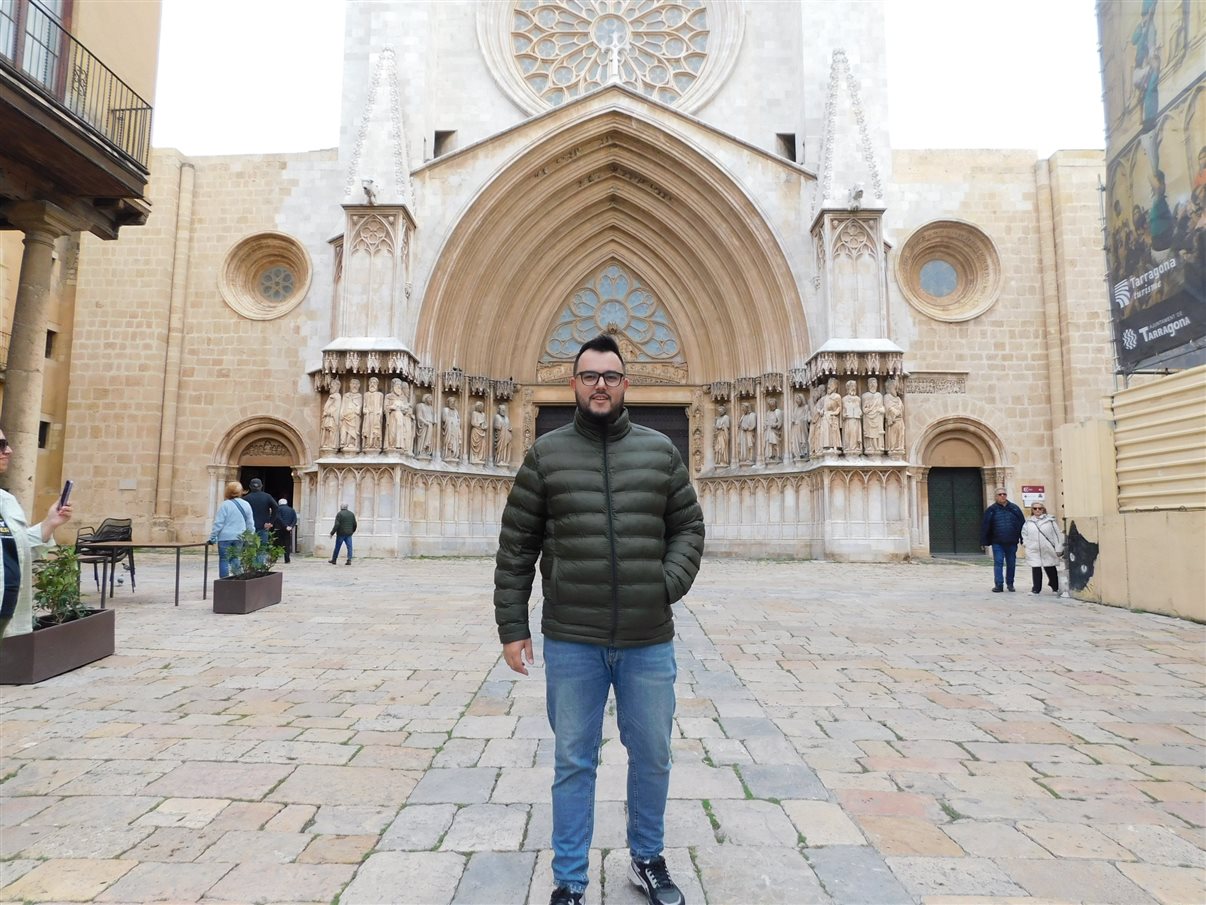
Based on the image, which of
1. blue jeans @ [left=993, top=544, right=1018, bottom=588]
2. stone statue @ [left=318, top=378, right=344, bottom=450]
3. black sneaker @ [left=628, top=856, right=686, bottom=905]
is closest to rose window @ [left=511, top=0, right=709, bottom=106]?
stone statue @ [left=318, top=378, right=344, bottom=450]

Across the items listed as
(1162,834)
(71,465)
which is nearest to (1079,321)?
(1162,834)

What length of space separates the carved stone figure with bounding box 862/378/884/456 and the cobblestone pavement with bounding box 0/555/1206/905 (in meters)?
10.5

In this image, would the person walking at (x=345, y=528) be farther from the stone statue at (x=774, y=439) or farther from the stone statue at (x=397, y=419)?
the stone statue at (x=774, y=439)

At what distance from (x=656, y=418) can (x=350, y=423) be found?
8.33m

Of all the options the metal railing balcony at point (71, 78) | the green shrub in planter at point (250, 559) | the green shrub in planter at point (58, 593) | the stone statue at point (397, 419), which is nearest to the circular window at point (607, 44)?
the stone statue at point (397, 419)

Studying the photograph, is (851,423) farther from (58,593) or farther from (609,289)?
(58,593)

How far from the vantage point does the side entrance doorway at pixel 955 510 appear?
19812 millimetres

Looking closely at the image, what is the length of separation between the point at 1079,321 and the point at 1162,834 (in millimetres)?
19787

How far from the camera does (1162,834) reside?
114 inches

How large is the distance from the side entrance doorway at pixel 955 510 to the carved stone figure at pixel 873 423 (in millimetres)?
3771

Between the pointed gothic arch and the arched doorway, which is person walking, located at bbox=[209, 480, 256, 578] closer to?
the pointed gothic arch

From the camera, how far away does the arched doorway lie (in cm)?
1967

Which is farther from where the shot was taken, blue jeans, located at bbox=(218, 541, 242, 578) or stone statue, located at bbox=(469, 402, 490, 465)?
stone statue, located at bbox=(469, 402, 490, 465)

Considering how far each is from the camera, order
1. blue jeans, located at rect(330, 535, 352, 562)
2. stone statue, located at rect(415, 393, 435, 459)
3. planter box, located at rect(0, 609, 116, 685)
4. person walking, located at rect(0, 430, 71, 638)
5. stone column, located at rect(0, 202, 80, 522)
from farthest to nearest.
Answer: stone statue, located at rect(415, 393, 435, 459), blue jeans, located at rect(330, 535, 352, 562), stone column, located at rect(0, 202, 80, 522), planter box, located at rect(0, 609, 116, 685), person walking, located at rect(0, 430, 71, 638)
